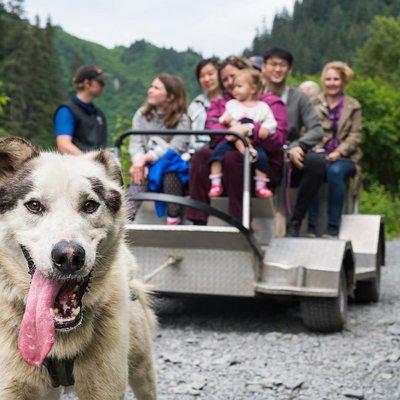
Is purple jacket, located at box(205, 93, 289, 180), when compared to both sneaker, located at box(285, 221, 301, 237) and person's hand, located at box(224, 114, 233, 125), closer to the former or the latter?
person's hand, located at box(224, 114, 233, 125)

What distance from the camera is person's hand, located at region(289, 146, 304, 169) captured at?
7.23 m

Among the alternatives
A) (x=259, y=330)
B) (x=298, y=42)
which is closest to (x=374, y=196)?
(x=259, y=330)

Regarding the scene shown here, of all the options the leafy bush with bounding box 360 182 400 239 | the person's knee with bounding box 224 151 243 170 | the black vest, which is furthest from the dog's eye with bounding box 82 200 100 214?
the leafy bush with bounding box 360 182 400 239

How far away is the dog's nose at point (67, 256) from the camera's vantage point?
2738mm

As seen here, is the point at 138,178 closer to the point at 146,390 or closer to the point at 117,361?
the point at 146,390

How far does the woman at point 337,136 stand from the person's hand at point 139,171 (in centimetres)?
189

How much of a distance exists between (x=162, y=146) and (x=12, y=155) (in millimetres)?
4001

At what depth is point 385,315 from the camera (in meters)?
7.34

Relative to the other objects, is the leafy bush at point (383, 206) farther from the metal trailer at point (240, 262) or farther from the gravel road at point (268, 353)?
the metal trailer at point (240, 262)

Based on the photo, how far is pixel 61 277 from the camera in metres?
2.82

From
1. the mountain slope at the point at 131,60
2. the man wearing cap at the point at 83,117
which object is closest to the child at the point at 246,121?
the man wearing cap at the point at 83,117

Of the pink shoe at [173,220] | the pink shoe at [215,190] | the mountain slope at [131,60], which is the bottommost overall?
the pink shoe at [173,220]

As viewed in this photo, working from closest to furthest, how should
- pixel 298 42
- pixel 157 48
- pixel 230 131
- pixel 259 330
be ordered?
1. pixel 230 131
2. pixel 259 330
3. pixel 298 42
4. pixel 157 48

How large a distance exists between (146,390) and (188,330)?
281 centimetres
